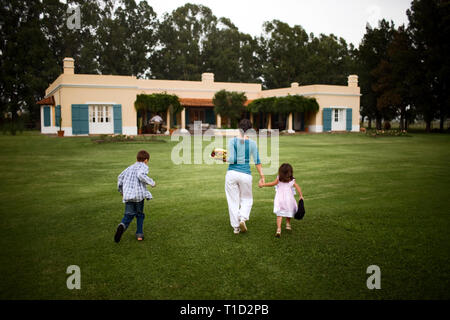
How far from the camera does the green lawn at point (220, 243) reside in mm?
3467

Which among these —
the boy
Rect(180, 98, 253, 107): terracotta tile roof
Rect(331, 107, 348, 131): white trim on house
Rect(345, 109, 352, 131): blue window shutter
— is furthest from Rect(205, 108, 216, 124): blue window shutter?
the boy

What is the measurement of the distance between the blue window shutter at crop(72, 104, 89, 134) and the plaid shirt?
2343 cm

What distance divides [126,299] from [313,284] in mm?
1798

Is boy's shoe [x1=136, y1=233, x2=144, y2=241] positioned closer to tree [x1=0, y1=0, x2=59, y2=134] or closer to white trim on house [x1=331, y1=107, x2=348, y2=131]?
white trim on house [x1=331, y1=107, x2=348, y2=131]

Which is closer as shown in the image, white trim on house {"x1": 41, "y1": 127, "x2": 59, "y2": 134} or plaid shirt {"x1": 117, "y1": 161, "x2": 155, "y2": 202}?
plaid shirt {"x1": 117, "y1": 161, "x2": 155, "y2": 202}

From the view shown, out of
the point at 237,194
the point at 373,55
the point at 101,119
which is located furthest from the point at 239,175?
the point at 373,55

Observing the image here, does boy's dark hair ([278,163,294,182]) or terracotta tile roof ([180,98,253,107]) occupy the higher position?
terracotta tile roof ([180,98,253,107])

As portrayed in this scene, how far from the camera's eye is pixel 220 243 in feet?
15.3

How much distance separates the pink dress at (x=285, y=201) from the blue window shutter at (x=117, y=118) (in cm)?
2377

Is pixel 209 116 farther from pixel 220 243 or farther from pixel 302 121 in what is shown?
pixel 220 243

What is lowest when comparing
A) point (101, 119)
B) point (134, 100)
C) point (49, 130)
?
point (49, 130)

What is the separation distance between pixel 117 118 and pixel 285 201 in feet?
79.0

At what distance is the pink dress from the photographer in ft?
16.4
